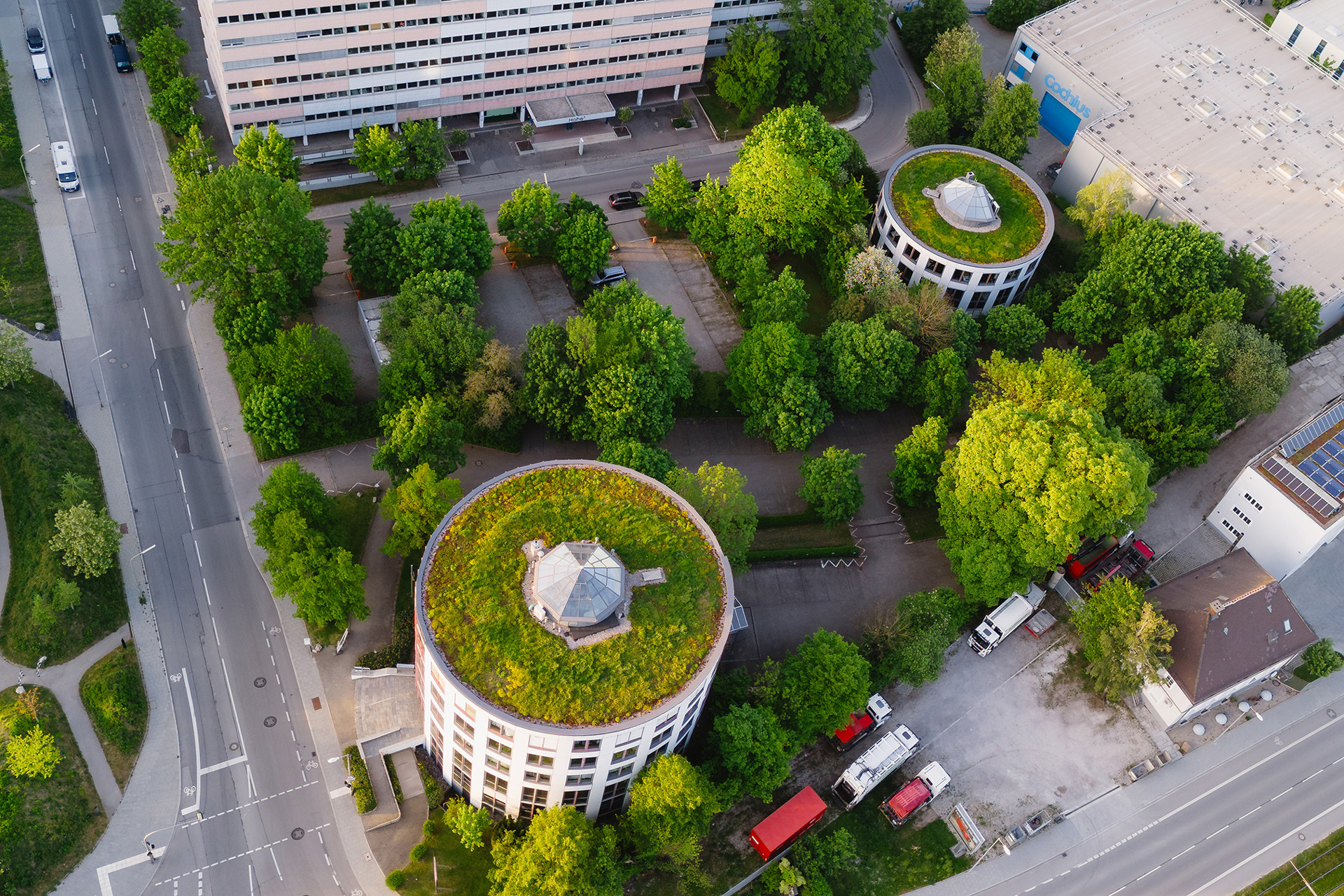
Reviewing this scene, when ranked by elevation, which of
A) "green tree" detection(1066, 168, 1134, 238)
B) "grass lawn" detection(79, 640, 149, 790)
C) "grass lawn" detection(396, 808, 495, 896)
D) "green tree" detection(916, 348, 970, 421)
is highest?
"green tree" detection(1066, 168, 1134, 238)

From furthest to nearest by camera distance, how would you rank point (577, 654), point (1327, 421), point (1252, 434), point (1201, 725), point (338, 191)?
1. point (338, 191)
2. point (1252, 434)
3. point (1327, 421)
4. point (1201, 725)
5. point (577, 654)

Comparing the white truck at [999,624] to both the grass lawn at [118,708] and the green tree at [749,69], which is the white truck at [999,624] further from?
the grass lawn at [118,708]

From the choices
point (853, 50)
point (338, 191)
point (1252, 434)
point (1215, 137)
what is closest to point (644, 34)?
point (853, 50)

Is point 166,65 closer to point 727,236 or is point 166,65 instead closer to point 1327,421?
point 727,236

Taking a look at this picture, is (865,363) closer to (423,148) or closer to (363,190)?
(423,148)

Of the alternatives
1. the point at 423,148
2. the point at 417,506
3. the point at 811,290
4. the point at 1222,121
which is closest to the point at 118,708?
the point at 417,506

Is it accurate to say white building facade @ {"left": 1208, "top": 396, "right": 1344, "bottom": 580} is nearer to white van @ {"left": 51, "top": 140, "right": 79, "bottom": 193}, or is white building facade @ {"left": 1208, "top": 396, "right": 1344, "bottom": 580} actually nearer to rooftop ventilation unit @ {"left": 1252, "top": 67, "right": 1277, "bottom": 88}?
rooftop ventilation unit @ {"left": 1252, "top": 67, "right": 1277, "bottom": 88}

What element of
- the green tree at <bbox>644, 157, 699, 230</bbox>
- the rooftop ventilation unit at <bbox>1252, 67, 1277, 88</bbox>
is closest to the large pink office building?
the green tree at <bbox>644, 157, 699, 230</bbox>
